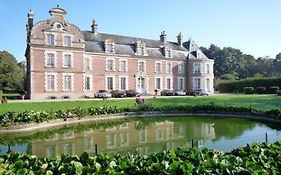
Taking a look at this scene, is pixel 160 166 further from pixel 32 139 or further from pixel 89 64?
pixel 89 64

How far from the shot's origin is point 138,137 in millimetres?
11930

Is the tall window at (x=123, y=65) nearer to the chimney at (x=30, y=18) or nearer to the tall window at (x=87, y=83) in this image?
the tall window at (x=87, y=83)

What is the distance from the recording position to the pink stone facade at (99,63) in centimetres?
2828

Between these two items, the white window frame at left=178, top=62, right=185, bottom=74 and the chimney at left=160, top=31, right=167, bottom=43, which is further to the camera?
the chimney at left=160, top=31, right=167, bottom=43

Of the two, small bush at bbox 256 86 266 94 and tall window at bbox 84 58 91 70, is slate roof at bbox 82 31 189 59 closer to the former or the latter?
tall window at bbox 84 58 91 70

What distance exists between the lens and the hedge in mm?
39572

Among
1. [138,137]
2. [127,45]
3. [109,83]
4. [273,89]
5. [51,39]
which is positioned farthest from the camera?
[273,89]

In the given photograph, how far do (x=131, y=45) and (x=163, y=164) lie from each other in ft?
106

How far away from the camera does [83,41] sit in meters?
30.5

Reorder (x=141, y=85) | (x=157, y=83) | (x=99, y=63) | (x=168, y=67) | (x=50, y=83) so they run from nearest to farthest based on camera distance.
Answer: (x=50, y=83) → (x=99, y=63) → (x=141, y=85) → (x=157, y=83) → (x=168, y=67)

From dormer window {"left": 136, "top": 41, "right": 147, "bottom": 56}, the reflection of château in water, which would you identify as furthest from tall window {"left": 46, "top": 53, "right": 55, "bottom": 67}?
the reflection of château in water

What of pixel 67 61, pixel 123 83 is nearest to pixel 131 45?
pixel 123 83

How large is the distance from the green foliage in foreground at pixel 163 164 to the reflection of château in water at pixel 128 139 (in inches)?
174

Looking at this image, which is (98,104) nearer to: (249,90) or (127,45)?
(127,45)
